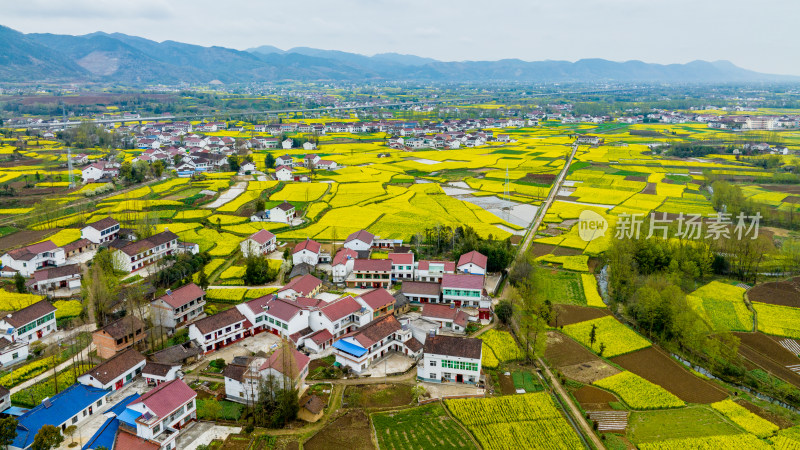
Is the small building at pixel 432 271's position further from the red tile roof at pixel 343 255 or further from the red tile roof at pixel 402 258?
the red tile roof at pixel 343 255

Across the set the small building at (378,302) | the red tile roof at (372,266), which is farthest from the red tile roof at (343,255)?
the small building at (378,302)

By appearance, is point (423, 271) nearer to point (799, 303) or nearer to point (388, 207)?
point (388, 207)

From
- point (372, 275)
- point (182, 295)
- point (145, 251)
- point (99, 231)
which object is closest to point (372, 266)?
point (372, 275)

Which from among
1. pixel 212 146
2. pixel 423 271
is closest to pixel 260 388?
pixel 423 271

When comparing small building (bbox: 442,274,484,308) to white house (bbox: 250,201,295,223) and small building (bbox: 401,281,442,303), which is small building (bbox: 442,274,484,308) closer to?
small building (bbox: 401,281,442,303)

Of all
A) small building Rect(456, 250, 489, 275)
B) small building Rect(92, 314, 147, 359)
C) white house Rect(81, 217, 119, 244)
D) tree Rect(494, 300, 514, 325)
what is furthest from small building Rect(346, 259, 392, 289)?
white house Rect(81, 217, 119, 244)

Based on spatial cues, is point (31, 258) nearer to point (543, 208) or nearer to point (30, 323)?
point (30, 323)

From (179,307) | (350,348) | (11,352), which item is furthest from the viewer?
(179,307)

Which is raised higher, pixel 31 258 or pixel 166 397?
pixel 31 258
